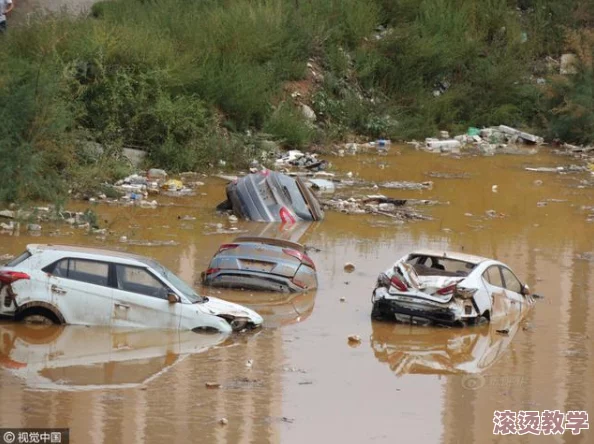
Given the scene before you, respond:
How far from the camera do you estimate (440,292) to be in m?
18.5

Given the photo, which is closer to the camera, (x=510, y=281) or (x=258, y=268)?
(x=510, y=281)

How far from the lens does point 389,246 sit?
25.7m

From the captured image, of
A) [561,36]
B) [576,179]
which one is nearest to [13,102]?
[576,179]

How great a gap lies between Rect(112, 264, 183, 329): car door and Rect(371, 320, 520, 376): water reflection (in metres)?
2.96

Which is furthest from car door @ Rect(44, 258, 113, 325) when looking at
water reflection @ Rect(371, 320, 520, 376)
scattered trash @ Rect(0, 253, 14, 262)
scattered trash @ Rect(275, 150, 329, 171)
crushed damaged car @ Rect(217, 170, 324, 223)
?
scattered trash @ Rect(275, 150, 329, 171)

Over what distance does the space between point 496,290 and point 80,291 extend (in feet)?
21.5

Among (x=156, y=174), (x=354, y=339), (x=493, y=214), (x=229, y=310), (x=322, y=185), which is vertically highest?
(x=156, y=174)

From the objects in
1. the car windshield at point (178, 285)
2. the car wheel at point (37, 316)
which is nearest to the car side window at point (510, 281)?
the car windshield at point (178, 285)

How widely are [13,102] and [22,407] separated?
7.41 m

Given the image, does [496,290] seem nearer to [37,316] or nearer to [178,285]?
[178,285]

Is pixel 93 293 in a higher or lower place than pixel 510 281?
lower

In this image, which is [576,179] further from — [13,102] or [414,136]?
[13,102]

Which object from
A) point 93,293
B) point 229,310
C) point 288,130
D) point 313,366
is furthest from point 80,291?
point 288,130

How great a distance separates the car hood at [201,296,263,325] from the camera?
17469 mm
